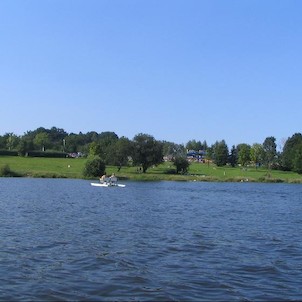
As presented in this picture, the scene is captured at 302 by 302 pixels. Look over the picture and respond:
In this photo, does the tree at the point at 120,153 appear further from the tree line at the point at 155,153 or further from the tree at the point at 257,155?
the tree at the point at 257,155

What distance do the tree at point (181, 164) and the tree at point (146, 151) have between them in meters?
4.41

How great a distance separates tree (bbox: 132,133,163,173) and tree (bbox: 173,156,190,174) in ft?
14.5

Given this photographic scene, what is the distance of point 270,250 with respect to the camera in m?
22.9

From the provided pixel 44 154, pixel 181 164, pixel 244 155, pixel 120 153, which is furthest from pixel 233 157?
pixel 120 153

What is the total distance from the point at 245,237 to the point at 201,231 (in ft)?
9.66

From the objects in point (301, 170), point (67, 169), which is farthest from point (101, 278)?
point (301, 170)

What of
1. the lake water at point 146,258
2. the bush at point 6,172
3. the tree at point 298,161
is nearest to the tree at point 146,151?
the bush at point 6,172

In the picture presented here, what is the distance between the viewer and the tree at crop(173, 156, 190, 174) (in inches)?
4906

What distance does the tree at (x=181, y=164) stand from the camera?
409ft

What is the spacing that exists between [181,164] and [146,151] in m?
11.0

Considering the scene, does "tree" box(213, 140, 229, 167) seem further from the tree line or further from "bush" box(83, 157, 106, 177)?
"bush" box(83, 157, 106, 177)

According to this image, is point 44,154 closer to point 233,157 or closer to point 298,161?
point 233,157

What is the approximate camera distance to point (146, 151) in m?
120

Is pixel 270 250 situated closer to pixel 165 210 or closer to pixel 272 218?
Answer: pixel 272 218
